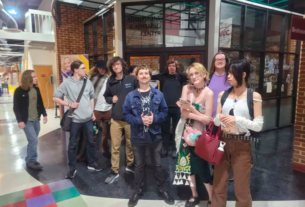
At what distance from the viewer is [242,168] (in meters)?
1.83

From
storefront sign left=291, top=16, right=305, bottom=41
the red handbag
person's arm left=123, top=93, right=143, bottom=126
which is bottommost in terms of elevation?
the red handbag

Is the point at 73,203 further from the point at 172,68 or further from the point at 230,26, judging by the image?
the point at 230,26

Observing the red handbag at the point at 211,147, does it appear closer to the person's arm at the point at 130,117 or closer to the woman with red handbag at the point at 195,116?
the woman with red handbag at the point at 195,116

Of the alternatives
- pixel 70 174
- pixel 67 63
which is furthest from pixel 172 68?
pixel 67 63

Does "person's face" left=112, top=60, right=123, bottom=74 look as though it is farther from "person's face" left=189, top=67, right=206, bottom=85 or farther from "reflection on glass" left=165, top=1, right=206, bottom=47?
"reflection on glass" left=165, top=1, right=206, bottom=47

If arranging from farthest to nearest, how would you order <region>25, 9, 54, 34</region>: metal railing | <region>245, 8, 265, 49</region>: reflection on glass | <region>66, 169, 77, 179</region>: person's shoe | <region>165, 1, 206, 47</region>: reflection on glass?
<region>25, 9, 54, 34</region>: metal railing
<region>245, 8, 265, 49</region>: reflection on glass
<region>165, 1, 206, 47</region>: reflection on glass
<region>66, 169, 77, 179</region>: person's shoe

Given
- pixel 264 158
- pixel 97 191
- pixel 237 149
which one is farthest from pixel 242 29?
pixel 97 191

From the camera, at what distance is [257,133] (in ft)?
6.04

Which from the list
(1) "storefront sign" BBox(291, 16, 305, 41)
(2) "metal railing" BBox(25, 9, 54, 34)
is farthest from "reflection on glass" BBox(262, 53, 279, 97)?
(2) "metal railing" BBox(25, 9, 54, 34)

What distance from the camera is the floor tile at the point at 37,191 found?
8.69ft

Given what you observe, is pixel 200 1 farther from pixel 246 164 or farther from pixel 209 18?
pixel 246 164

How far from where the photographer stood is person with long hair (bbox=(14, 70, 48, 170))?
321cm

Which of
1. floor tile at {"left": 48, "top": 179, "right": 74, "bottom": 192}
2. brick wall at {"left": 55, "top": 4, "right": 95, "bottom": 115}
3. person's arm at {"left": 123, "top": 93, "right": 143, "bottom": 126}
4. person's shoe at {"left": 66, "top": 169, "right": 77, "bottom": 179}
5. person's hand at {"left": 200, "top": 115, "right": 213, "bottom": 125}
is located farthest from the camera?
brick wall at {"left": 55, "top": 4, "right": 95, "bottom": 115}

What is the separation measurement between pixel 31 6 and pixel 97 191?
34.1 ft
